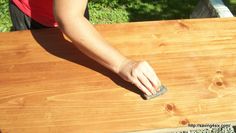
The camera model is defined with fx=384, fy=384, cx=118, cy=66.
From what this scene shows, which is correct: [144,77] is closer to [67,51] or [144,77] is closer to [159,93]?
[159,93]

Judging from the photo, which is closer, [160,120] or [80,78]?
[160,120]

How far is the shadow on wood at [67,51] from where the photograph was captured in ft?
5.28

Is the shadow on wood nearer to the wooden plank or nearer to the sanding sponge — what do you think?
the sanding sponge

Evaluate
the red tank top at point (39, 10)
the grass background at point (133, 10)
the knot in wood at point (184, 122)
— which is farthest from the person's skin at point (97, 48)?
the grass background at point (133, 10)

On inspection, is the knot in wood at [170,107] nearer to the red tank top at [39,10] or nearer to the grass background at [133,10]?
the red tank top at [39,10]

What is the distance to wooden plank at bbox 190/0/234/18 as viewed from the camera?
3172 millimetres

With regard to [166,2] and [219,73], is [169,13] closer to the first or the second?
[166,2]

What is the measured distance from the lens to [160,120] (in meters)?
1.46

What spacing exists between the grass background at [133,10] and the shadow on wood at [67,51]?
2271 millimetres

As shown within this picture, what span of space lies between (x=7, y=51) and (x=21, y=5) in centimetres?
35

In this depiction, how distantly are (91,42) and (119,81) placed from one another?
20cm

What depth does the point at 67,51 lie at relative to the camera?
173 centimetres

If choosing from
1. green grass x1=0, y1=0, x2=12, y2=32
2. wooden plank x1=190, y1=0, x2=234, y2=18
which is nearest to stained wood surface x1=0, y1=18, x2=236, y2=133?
wooden plank x1=190, y1=0, x2=234, y2=18

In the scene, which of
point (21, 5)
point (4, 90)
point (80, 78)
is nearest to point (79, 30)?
point (80, 78)
